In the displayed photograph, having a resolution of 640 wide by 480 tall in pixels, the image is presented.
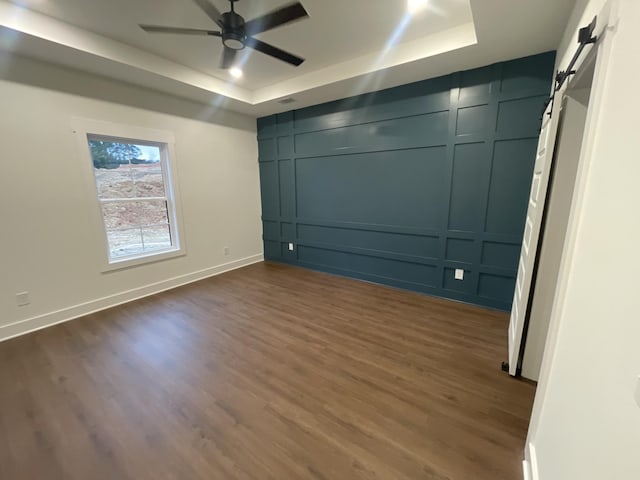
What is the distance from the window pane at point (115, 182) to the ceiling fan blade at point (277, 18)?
8.21ft

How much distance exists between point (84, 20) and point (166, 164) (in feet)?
5.44

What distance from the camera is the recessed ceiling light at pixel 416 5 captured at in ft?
6.99

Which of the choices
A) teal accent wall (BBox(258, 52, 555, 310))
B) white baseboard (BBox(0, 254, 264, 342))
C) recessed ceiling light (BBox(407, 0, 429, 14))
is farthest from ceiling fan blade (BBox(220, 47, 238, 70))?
white baseboard (BBox(0, 254, 264, 342))

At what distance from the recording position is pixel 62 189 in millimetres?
2865

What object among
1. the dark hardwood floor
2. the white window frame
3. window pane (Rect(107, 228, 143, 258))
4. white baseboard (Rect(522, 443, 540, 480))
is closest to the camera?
white baseboard (Rect(522, 443, 540, 480))

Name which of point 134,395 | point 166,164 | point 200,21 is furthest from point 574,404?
point 166,164

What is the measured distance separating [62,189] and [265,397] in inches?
121

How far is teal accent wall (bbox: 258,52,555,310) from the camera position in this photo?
2795mm

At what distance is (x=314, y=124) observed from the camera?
4.17 m

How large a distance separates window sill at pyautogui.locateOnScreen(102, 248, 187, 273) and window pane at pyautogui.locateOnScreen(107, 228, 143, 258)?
140 mm

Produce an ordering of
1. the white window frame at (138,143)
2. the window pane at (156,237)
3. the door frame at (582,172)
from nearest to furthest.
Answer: the door frame at (582,172) → the white window frame at (138,143) → the window pane at (156,237)

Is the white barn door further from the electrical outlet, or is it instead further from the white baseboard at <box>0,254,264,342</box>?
the electrical outlet

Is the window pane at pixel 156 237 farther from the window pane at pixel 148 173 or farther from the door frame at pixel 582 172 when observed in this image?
the door frame at pixel 582 172

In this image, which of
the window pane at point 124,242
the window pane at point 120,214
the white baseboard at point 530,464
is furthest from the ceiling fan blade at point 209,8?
the white baseboard at point 530,464
